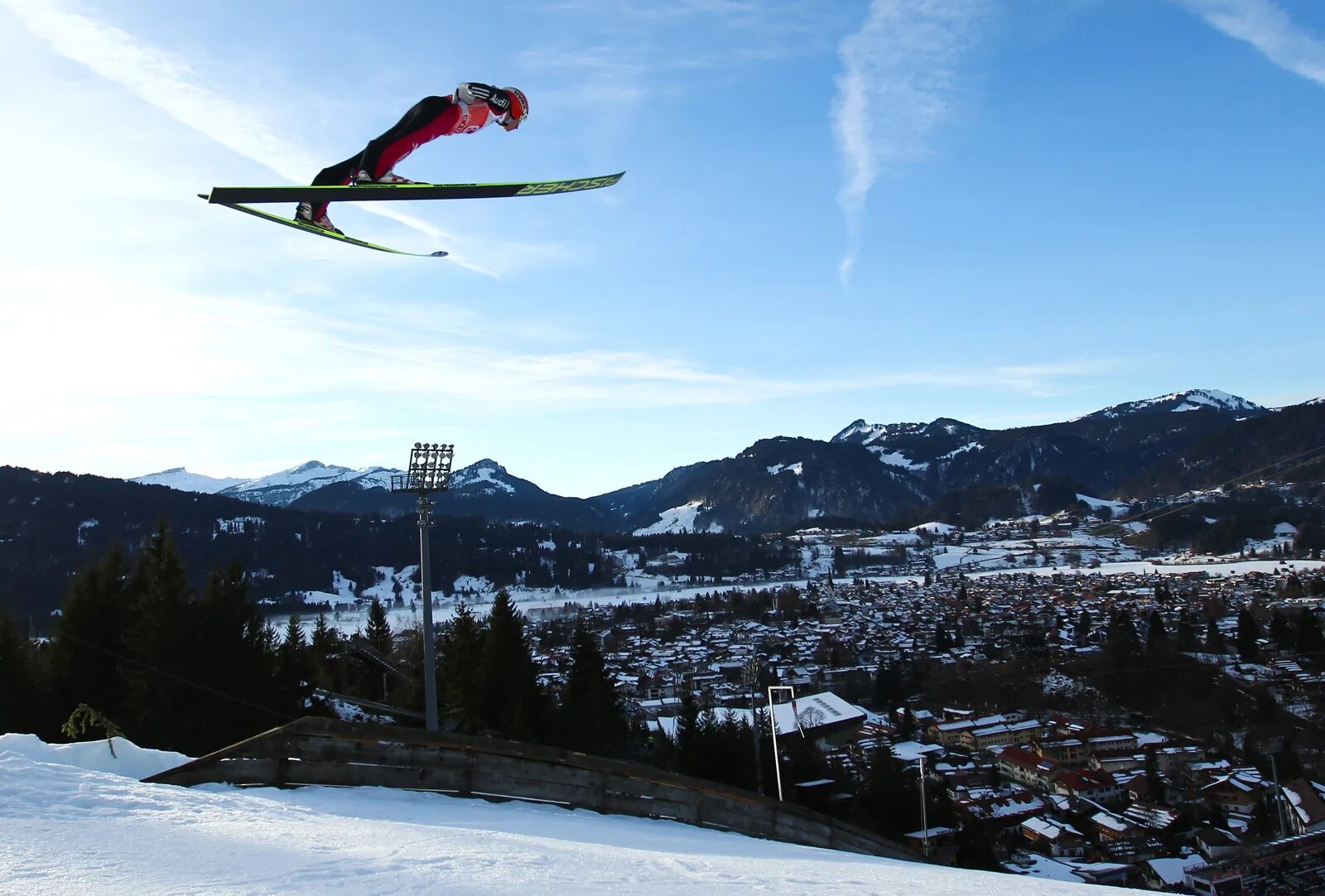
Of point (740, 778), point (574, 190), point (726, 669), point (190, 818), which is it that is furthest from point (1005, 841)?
point (726, 669)

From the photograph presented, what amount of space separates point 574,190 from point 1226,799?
31.5m

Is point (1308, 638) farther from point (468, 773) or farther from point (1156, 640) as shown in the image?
point (468, 773)

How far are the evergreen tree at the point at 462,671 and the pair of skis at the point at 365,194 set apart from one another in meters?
14.6

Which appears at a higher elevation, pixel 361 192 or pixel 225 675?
pixel 361 192

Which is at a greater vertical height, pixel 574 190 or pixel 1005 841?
pixel 574 190

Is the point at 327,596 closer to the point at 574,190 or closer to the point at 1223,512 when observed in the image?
the point at 574,190

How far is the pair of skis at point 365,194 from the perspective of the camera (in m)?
7.61

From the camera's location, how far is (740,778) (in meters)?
22.4

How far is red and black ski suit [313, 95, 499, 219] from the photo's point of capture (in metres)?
→ 7.18

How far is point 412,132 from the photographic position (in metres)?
7.33

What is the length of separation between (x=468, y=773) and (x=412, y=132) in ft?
17.9

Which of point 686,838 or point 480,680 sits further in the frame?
point 480,680

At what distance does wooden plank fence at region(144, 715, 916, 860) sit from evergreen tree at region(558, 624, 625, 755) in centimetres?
1394

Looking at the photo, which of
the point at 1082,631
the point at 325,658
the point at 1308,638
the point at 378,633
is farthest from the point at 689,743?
the point at 1082,631
